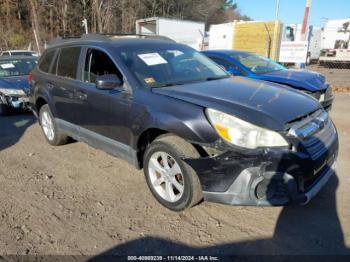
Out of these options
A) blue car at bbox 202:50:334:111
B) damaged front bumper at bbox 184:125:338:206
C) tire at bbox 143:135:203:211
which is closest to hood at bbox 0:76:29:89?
blue car at bbox 202:50:334:111

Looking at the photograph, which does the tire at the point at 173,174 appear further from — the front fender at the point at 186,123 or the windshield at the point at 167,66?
the windshield at the point at 167,66

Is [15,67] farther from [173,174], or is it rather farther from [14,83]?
[173,174]

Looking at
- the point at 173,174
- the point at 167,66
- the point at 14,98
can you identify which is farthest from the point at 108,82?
the point at 14,98

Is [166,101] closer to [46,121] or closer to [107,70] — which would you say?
[107,70]

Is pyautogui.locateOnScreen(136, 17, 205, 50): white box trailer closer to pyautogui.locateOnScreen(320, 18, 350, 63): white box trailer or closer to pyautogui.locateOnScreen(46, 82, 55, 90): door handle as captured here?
pyautogui.locateOnScreen(320, 18, 350, 63): white box trailer

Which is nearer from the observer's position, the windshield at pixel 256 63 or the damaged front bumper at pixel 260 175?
the damaged front bumper at pixel 260 175

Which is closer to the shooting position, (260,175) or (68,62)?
(260,175)

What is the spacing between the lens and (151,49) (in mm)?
3873

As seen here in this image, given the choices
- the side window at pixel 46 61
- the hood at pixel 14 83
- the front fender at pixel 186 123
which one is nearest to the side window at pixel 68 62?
the side window at pixel 46 61

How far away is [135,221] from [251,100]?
5.56 ft

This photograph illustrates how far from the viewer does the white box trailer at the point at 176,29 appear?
22453mm

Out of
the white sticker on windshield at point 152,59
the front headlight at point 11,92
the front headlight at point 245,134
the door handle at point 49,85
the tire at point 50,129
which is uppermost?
the white sticker on windshield at point 152,59

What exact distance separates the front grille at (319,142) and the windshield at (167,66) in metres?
1.49

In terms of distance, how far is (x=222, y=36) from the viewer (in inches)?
821
